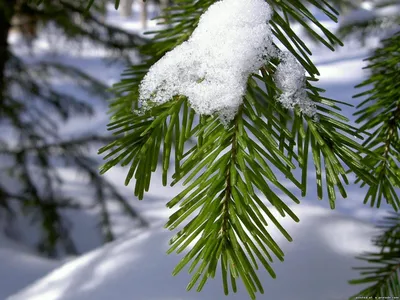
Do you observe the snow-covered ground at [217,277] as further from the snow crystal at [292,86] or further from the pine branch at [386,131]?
the snow crystal at [292,86]

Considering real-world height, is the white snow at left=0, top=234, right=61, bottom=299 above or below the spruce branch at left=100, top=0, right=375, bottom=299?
above

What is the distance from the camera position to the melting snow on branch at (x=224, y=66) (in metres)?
0.30

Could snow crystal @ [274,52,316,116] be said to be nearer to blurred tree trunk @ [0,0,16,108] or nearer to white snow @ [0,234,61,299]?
white snow @ [0,234,61,299]

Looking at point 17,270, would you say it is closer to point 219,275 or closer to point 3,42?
point 3,42

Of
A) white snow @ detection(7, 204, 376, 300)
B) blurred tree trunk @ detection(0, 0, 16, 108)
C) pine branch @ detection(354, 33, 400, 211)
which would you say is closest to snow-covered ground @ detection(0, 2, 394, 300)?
white snow @ detection(7, 204, 376, 300)

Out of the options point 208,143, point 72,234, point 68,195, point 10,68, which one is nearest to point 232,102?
point 208,143

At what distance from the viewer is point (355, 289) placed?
77 centimetres

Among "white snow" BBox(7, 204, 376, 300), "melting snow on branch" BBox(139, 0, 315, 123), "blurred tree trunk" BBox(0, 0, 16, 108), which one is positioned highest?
"blurred tree trunk" BBox(0, 0, 16, 108)

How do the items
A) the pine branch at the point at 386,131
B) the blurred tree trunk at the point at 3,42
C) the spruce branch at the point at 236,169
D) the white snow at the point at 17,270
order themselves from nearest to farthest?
the spruce branch at the point at 236,169
the pine branch at the point at 386,131
the white snow at the point at 17,270
the blurred tree trunk at the point at 3,42

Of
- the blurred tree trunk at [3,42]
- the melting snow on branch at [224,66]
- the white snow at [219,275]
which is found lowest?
the white snow at [219,275]

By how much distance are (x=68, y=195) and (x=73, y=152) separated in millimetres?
992

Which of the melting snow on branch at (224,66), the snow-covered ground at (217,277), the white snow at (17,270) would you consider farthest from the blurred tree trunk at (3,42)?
the melting snow on branch at (224,66)

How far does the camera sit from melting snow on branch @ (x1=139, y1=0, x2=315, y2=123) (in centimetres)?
30

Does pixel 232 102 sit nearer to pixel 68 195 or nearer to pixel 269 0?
pixel 269 0
